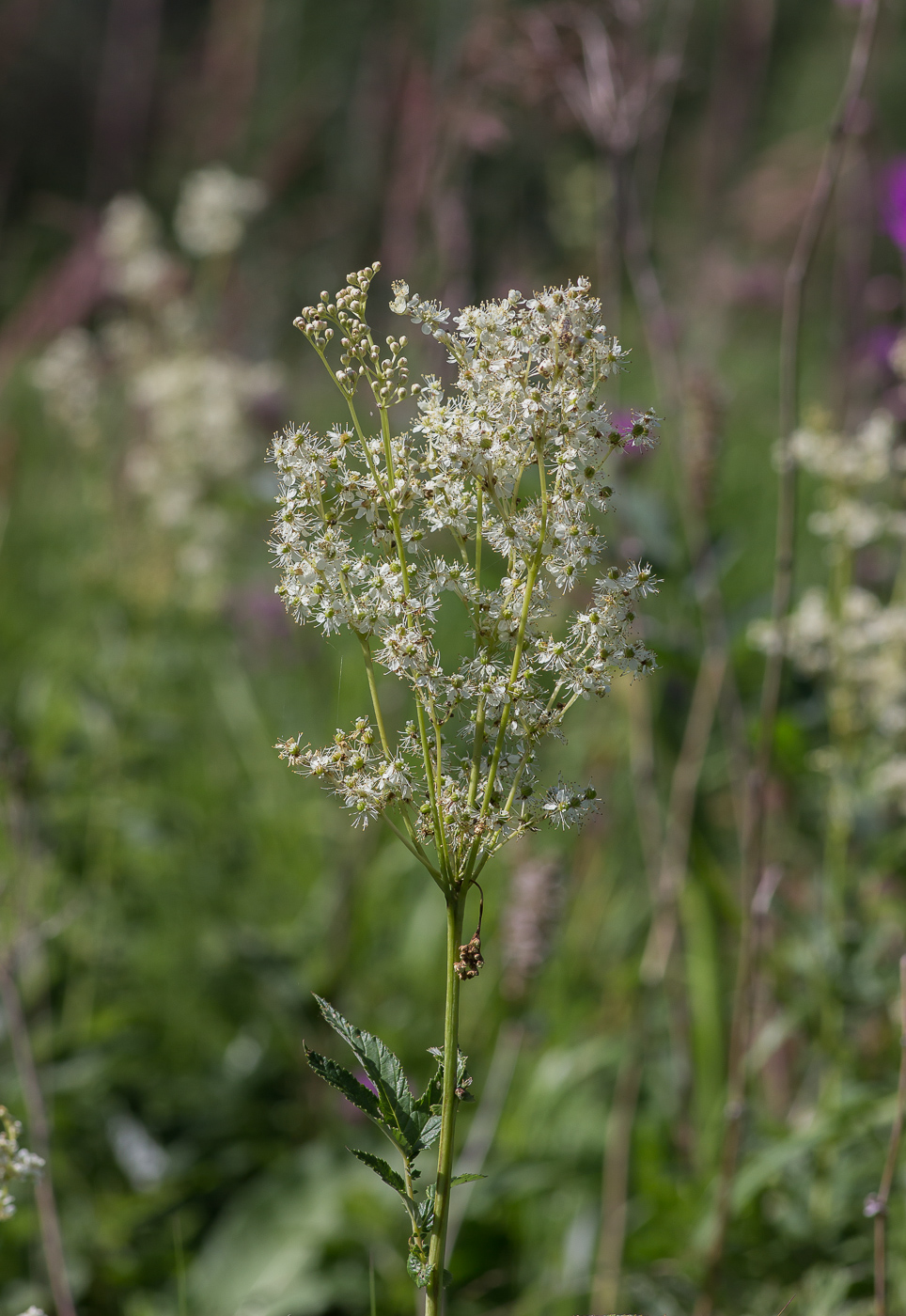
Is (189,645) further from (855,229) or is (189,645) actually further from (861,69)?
(861,69)

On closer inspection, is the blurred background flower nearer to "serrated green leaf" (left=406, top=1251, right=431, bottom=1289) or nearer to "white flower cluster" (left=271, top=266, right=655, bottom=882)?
"white flower cluster" (left=271, top=266, right=655, bottom=882)

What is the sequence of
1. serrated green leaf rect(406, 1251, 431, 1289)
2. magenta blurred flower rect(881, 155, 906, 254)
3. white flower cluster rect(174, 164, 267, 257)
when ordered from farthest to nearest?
white flower cluster rect(174, 164, 267, 257) < magenta blurred flower rect(881, 155, 906, 254) < serrated green leaf rect(406, 1251, 431, 1289)

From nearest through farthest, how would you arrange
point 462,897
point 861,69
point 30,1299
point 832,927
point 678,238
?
point 462,897 < point 861,69 < point 30,1299 < point 832,927 < point 678,238

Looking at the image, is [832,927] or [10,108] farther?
[10,108]

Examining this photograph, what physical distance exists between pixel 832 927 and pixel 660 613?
2.12 meters

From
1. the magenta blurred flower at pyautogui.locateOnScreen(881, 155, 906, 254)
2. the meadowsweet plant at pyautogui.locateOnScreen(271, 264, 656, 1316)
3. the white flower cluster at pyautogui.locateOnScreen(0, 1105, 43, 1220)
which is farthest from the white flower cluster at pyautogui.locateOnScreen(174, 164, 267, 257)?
the white flower cluster at pyautogui.locateOnScreen(0, 1105, 43, 1220)

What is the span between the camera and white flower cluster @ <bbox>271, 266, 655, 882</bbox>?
0.96 metres

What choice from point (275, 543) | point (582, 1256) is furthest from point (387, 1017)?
point (275, 543)

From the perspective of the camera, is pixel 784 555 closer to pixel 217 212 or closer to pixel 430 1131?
pixel 430 1131

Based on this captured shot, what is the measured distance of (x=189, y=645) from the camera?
3955mm

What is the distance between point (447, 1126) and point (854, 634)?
1.51m

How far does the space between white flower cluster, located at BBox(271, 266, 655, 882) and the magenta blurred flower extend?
144cm

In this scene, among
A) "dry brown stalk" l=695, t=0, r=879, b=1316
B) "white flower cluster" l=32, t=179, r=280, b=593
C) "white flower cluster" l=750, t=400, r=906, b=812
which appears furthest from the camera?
"white flower cluster" l=32, t=179, r=280, b=593

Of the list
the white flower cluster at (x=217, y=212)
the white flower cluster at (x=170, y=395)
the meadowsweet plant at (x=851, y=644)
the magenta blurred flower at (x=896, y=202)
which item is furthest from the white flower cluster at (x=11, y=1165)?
the white flower cluster at (x=217, y=212)
